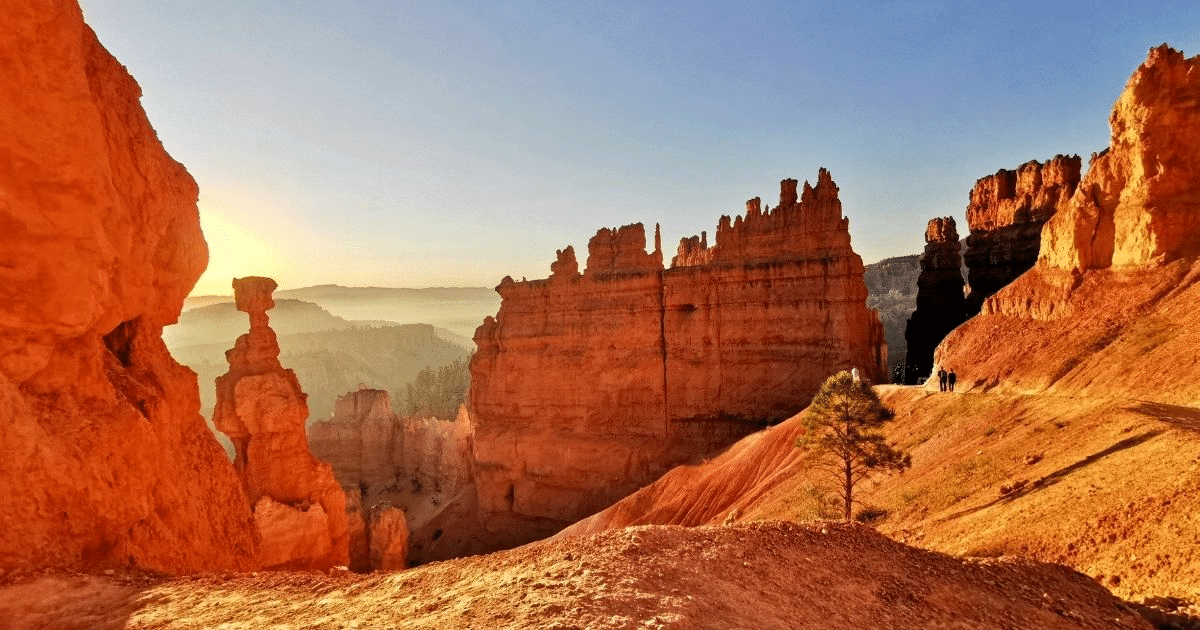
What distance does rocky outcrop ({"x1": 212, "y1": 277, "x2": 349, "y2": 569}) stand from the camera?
71.7 ft

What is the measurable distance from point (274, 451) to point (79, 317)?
1542cm

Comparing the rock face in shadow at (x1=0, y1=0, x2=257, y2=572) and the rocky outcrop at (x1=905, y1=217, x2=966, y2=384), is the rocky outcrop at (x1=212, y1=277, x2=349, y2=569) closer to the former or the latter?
the rock face in shadow at (x1=0, y1=0, x2=257, y2=572)

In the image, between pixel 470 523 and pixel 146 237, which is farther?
pixel 470 523

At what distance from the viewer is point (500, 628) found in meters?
5.55

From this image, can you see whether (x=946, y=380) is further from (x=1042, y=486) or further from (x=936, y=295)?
(x=936, y=295)

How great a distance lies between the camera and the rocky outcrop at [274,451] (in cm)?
2186

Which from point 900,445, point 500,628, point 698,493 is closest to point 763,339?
point 698,493

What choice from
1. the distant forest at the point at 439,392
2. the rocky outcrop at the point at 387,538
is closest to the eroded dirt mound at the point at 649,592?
the rocky outcrop at the point at 387,538

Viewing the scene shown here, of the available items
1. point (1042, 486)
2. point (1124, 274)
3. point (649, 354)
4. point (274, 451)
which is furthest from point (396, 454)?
point (1124, 274)

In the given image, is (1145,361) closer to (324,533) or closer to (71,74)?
(71,74)

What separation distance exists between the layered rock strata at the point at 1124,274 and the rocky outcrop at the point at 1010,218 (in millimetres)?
18896

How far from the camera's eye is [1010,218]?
153 feet

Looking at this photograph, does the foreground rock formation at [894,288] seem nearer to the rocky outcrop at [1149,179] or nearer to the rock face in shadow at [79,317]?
the rocky outcrop at [1149,179]

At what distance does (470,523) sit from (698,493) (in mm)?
21428
